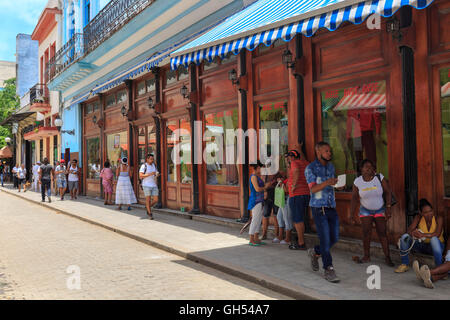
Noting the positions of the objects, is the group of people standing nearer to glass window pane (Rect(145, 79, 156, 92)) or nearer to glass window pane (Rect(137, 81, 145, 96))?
glass window pane (Rect(145, 79, 156, 92))

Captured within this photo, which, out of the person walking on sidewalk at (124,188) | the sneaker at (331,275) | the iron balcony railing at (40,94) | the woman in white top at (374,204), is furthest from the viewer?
the iron balcony railing at (40,94)

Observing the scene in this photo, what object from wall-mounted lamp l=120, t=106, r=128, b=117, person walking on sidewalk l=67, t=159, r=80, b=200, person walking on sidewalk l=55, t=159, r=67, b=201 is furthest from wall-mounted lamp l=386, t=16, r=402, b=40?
person walking on sidewalk l=55, t=159, r=67, b=201

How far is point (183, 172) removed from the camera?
1214cm

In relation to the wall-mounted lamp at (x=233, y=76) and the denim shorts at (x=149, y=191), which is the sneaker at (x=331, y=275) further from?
the denim shorts at (x=149, y=191)

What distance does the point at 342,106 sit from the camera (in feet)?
24.3

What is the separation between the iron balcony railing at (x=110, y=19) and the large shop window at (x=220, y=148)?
435cm

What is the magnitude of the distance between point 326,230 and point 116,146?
12.9 m

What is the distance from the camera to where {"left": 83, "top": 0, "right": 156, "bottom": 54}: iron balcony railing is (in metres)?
13.7

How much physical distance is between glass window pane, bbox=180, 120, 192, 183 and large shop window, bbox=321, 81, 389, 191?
4873 mm

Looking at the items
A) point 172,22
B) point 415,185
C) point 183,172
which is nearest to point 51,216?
point 183,172

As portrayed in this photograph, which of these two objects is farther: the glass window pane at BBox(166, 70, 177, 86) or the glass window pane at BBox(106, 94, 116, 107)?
the glass window pane at BBox(106, 94, 116, 107)

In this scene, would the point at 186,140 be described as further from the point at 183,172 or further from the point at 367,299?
the point at 367,299

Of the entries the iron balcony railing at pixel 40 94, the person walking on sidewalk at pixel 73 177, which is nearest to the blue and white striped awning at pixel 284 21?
the person walking on sidewalk at pixel 73 177

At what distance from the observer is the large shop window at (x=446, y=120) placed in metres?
5.88
